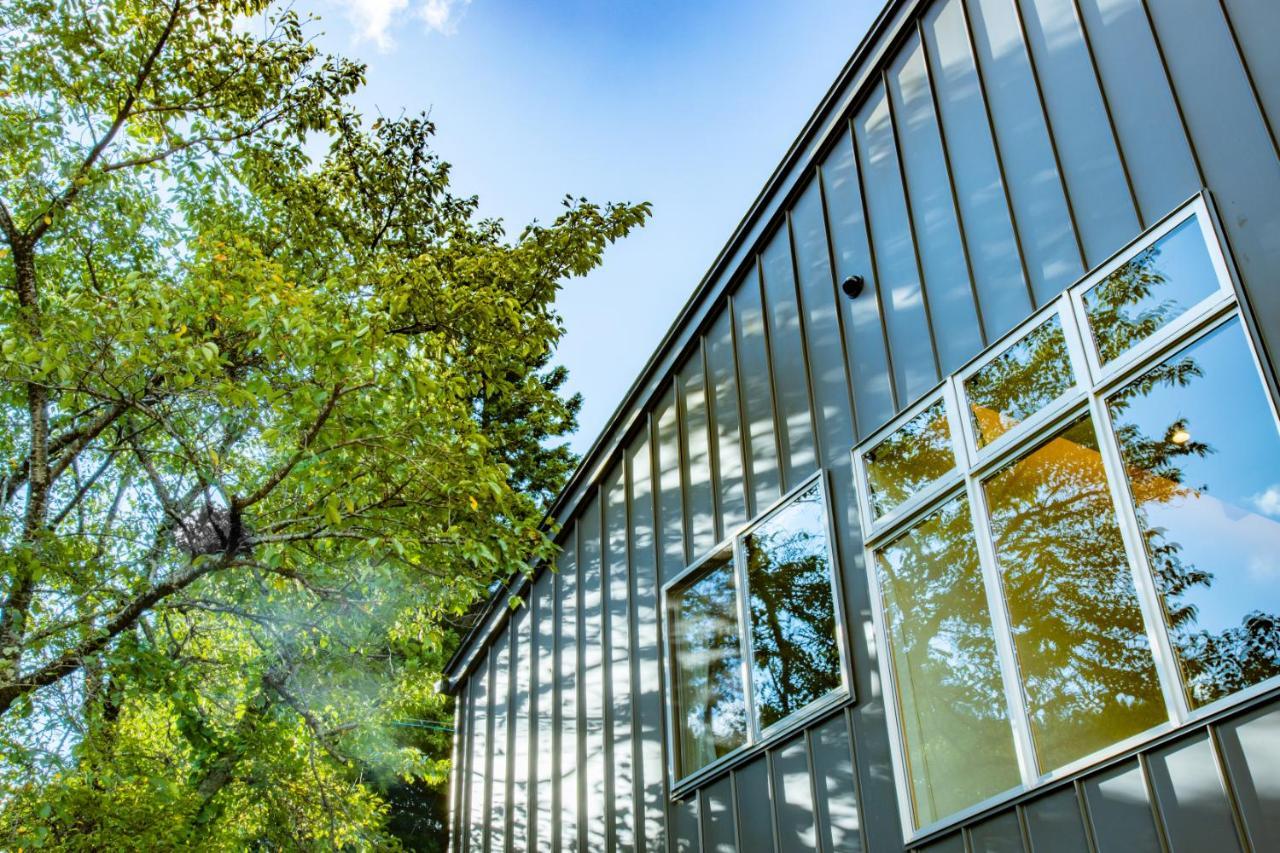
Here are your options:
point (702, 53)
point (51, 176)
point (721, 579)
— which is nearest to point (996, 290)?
point (721, 579)

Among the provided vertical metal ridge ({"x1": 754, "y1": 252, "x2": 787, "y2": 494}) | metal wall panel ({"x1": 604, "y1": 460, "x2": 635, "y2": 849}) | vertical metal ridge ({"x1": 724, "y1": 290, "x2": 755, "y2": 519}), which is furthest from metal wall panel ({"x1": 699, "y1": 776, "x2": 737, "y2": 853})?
vertical metal ridge ({"x1": 754, "y1": 252, "x2": 787, "y2": 494})

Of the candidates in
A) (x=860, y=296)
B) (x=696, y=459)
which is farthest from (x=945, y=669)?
(x=696, y=459)

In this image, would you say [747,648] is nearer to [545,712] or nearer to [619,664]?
[619,664]

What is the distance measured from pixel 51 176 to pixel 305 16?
3018 millimetres

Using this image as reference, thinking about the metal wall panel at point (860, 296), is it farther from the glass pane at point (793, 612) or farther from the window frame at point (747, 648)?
Result: the glass pane at point (793, 612)

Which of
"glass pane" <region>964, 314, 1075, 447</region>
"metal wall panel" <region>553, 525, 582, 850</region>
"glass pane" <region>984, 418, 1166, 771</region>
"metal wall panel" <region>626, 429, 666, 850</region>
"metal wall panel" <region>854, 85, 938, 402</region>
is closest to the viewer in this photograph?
"glass pane" <region>984, 418, 1166, 771</region>

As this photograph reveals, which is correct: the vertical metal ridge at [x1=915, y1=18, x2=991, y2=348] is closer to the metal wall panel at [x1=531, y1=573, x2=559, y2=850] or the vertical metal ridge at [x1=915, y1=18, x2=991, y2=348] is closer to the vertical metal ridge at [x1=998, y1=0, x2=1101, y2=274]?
the vertical metal ridge at [x1=998, y1=0, x2=1101, y2=274]

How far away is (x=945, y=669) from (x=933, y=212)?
7.87 feet

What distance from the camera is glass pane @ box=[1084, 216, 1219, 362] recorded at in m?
3.84

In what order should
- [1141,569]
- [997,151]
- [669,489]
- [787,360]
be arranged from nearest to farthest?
[1141,569], [997,151], [787,360], [669,489]

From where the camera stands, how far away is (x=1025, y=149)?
481cm

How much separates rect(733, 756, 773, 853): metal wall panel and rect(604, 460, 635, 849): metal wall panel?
1.37 metres

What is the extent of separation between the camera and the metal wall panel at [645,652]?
6754mm

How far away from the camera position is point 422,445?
7.29 metres
